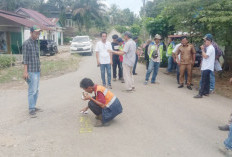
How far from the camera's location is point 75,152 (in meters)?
3.80

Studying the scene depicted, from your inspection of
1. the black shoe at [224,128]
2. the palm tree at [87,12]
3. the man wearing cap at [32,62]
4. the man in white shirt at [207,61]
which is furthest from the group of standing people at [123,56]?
the palm tree at [87,12]

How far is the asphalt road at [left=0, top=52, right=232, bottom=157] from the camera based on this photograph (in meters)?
3.90

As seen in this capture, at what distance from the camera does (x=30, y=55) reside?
529 cm

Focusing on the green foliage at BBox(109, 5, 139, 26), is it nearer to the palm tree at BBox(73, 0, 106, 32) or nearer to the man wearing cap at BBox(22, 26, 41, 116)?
the palm tree at BBox(73, 0, 106, 32)

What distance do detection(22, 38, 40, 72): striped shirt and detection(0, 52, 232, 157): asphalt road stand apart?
113cm

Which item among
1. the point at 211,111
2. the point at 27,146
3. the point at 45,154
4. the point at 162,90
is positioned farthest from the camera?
the point at 162,90

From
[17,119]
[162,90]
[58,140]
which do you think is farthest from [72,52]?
[58,140]

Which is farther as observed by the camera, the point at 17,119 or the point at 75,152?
the point at 17,119

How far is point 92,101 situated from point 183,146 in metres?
1.94

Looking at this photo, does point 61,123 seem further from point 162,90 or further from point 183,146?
point 162,90

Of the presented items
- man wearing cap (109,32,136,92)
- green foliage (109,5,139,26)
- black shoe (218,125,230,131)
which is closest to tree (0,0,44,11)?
green foliage (109,5,139,26)

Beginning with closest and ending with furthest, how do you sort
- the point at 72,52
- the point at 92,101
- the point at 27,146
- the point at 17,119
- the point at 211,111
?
the point at 27,146 → the point at 92,101 → the point at 17,119 → the point at 211,111 → the point at 72,52

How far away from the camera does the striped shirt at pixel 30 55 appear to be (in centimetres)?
521

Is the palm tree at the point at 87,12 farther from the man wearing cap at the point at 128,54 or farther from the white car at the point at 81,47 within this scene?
the man wearing cap at the point at 128,54
